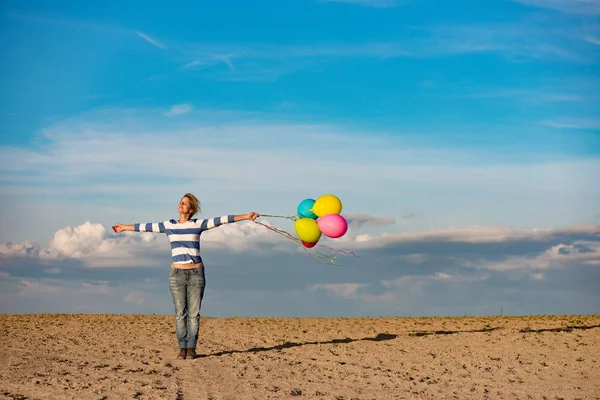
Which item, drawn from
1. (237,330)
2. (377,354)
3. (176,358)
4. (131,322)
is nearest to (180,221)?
(176,358)

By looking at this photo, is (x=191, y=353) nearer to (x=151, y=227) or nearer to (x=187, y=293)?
(x=187, y=293)

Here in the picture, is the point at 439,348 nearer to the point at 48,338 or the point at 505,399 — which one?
the point at 505,399

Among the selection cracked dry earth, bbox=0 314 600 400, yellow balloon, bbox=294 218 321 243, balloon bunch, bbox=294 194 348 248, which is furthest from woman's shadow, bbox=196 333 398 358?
yellow balloon, bbox=294 218 321 243

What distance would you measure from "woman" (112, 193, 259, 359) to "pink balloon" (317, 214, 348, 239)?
1.85m

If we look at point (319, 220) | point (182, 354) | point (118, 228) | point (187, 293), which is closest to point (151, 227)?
point (118, 228)

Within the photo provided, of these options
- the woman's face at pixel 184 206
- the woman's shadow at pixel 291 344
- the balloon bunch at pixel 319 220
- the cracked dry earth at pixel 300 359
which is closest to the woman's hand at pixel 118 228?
the woman's face at pixel 184 206

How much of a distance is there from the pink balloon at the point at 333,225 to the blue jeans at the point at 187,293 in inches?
109

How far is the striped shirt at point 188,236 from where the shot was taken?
1309 centimetres

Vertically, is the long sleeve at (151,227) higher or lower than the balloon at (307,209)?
lower

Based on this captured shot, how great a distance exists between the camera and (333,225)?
14281 mm

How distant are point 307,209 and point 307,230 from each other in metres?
0.66

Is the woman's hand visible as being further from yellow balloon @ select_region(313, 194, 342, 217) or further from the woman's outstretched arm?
yellow balloon @ select_region(313, 194, 342, 217)

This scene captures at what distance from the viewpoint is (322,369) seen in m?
13.8

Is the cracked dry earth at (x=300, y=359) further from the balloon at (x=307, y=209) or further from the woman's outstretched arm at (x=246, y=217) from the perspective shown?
the balloon at (x=307, y=209)
